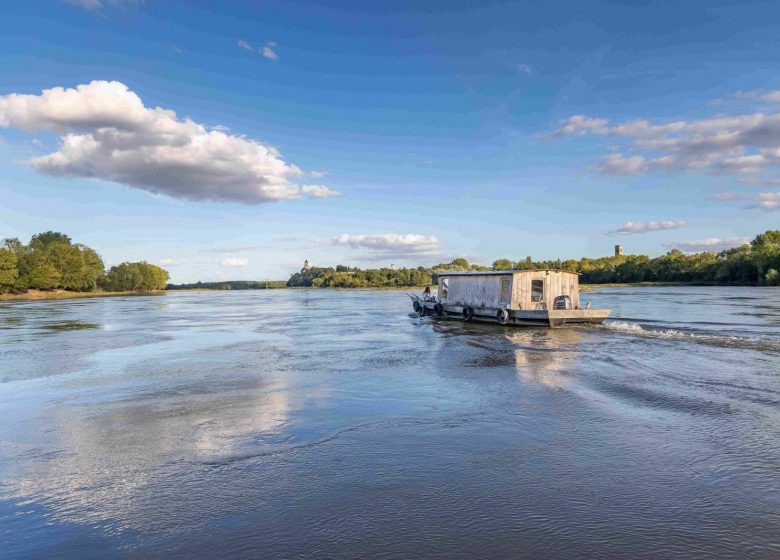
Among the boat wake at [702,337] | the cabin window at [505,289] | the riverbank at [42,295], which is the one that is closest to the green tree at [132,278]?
the riverbank at [42,295]

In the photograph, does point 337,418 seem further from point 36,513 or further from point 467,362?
point 467,362

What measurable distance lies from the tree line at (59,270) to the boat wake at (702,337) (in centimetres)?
13634

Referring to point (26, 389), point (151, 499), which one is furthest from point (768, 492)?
point (26, 389)

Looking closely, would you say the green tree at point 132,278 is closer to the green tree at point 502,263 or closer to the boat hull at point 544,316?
the green tree at point 502,263

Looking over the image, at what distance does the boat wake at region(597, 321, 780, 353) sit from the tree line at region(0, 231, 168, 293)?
447 ft

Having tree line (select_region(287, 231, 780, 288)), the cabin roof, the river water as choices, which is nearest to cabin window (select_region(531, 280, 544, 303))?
the cabin roof

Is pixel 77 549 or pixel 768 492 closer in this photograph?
pixel 77 549

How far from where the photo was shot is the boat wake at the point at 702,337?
77.7ft

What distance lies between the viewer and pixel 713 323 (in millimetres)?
33688

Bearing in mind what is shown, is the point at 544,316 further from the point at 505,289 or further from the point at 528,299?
the point at 505,289

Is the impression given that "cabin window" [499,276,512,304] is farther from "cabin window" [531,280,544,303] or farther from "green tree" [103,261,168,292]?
"green tree" [103,261,168,292]

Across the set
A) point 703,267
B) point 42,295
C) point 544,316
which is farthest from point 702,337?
point 42,295

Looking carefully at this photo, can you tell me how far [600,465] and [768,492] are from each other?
2408 millimetres

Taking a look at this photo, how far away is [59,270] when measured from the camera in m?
139
